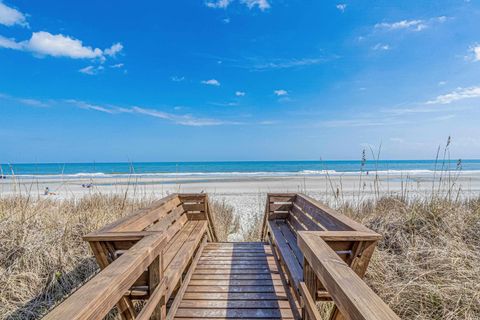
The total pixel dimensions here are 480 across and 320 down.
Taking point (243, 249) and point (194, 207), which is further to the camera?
point (194, 207)

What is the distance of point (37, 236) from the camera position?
3721 millimetres

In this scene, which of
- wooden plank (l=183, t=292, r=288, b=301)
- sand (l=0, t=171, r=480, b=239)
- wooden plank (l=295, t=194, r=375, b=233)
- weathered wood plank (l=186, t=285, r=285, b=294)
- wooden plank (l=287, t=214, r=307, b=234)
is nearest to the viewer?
wooden plank (l=295, t=194, r=375, b=233)

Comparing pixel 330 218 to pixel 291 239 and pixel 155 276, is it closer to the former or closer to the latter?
pixel 291 239

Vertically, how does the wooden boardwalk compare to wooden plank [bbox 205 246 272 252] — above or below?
above

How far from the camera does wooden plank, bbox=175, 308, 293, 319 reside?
2.43 metres

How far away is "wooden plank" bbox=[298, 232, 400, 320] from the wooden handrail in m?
1.03

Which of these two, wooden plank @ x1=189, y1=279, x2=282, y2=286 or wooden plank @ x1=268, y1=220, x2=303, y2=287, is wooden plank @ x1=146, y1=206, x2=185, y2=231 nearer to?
wooden plank @ x1=189, y1=279, x2=282, y2=286

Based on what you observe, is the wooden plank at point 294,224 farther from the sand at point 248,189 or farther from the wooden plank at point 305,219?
the sand at point 248,189

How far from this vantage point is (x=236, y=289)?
2908mm

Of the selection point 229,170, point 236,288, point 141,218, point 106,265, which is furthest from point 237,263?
point 229,170

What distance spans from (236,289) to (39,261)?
2.66 m

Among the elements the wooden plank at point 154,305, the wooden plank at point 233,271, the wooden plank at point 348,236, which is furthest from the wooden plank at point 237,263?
the wooden plank at point 348,236

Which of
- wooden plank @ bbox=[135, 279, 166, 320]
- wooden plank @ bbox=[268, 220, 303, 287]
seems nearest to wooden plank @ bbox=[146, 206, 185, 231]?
wooden plank @ bbox=[135, 279, 166, 320]

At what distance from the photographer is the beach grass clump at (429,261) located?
2.53 metres
